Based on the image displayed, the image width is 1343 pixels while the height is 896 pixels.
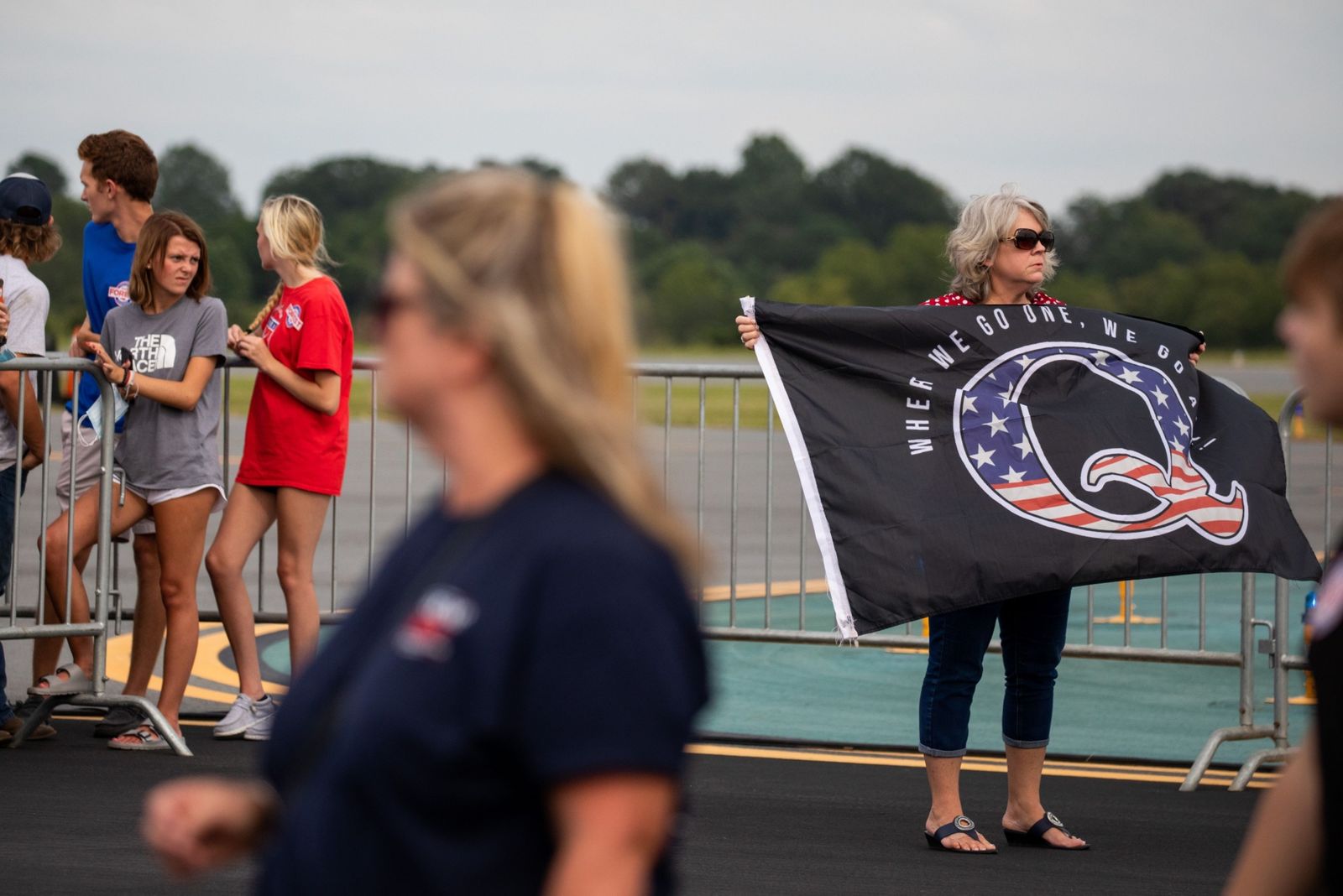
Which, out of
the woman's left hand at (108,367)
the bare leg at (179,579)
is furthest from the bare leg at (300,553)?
the woman's left hand at (108,367)

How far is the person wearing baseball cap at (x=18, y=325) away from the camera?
21.2ft

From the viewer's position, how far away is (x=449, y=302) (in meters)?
1.66

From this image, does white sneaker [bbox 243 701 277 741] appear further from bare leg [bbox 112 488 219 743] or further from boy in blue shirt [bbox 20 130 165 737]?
boy in blue shirt [bbox 20 130 165 737]

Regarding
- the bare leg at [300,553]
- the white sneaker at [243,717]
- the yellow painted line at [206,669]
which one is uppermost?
the bare leg at [300,553]

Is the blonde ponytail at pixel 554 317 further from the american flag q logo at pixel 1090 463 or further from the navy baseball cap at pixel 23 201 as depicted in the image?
the navy baseball cap at pixel 23 201

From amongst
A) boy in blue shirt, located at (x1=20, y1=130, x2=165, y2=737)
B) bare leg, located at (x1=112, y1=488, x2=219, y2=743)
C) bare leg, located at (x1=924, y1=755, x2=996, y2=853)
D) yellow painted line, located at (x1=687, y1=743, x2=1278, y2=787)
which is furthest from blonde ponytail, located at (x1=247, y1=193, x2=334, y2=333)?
bare leg, located at (x1=924, y1=755, x2=996, y2=853)

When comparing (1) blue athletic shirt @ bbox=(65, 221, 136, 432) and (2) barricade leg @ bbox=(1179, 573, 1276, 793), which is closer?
(2) barricade leg @ bbox=(1179, 573, 1276, 793)

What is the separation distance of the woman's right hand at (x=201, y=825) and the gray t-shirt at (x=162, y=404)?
186 inches

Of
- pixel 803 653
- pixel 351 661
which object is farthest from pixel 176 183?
pixel 351 661

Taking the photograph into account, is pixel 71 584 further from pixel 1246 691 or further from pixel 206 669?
pixel 1246 691

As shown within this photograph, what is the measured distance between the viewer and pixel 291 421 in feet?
21.0

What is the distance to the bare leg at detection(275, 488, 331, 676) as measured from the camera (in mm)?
6434

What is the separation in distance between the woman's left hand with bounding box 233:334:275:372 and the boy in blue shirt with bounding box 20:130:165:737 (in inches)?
21.8

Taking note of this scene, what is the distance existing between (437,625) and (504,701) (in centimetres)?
10
